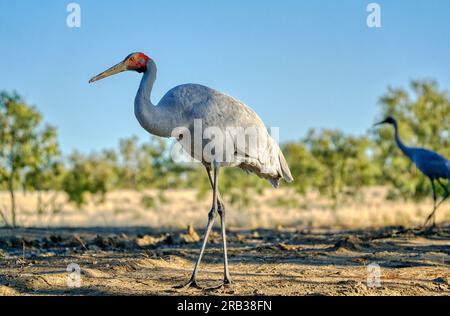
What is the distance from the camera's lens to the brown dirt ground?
7090 millimetres

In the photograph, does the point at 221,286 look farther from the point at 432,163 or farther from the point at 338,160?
the point at 338,160

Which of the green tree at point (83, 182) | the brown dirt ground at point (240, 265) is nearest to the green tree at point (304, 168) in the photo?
the green tree at point (83, 182)

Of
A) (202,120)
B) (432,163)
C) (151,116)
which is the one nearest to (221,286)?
(202,120)

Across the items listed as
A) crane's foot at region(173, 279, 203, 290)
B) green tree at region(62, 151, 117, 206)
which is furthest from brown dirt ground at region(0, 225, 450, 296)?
green tree at region(62, 151, 117, 206)

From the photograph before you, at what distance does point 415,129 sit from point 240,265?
19.9 metres

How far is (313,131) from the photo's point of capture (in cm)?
3094

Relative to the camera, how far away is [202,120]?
735 centimetres

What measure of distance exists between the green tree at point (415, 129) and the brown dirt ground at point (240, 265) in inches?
570

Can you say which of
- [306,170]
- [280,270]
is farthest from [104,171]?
[280,270]

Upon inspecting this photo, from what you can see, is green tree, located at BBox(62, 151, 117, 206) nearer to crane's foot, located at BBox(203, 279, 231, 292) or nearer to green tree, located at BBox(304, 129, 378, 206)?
green tree, located at BBox(304, 129, 378, 206)

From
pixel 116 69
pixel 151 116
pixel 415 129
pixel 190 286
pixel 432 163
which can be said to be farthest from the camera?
pixel 415 129

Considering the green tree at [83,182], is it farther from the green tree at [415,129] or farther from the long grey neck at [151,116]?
the long grey neck at [151,116]
